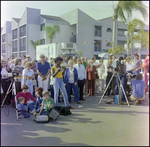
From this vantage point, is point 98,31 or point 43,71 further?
point 98,31

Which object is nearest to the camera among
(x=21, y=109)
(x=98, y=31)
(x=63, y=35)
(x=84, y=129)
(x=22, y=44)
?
(x=84, y=129)

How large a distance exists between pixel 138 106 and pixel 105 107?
4.00 feet

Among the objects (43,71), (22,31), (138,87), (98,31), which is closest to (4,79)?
(43,71)

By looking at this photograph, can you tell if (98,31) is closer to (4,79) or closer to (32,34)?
(32,34)

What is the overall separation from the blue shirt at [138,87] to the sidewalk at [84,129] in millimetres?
841

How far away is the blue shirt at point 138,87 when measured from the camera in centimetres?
702

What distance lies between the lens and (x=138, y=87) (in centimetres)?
704

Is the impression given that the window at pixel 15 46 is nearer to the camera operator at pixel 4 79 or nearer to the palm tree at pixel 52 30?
the palm tree at pixel 52 30

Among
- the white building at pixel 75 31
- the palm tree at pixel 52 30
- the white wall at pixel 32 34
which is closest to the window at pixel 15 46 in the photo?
the white building at pixel 75 31

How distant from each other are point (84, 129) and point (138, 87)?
3.37m

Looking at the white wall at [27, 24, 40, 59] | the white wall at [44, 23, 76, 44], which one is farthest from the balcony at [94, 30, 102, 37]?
the white wall at [27, 24, 40, 59]

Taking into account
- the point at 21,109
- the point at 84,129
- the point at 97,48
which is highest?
the point at 97,48

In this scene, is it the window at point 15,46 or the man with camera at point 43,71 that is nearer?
the man with camera at point 43,71

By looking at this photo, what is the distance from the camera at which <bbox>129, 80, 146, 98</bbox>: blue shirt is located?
7.02m
